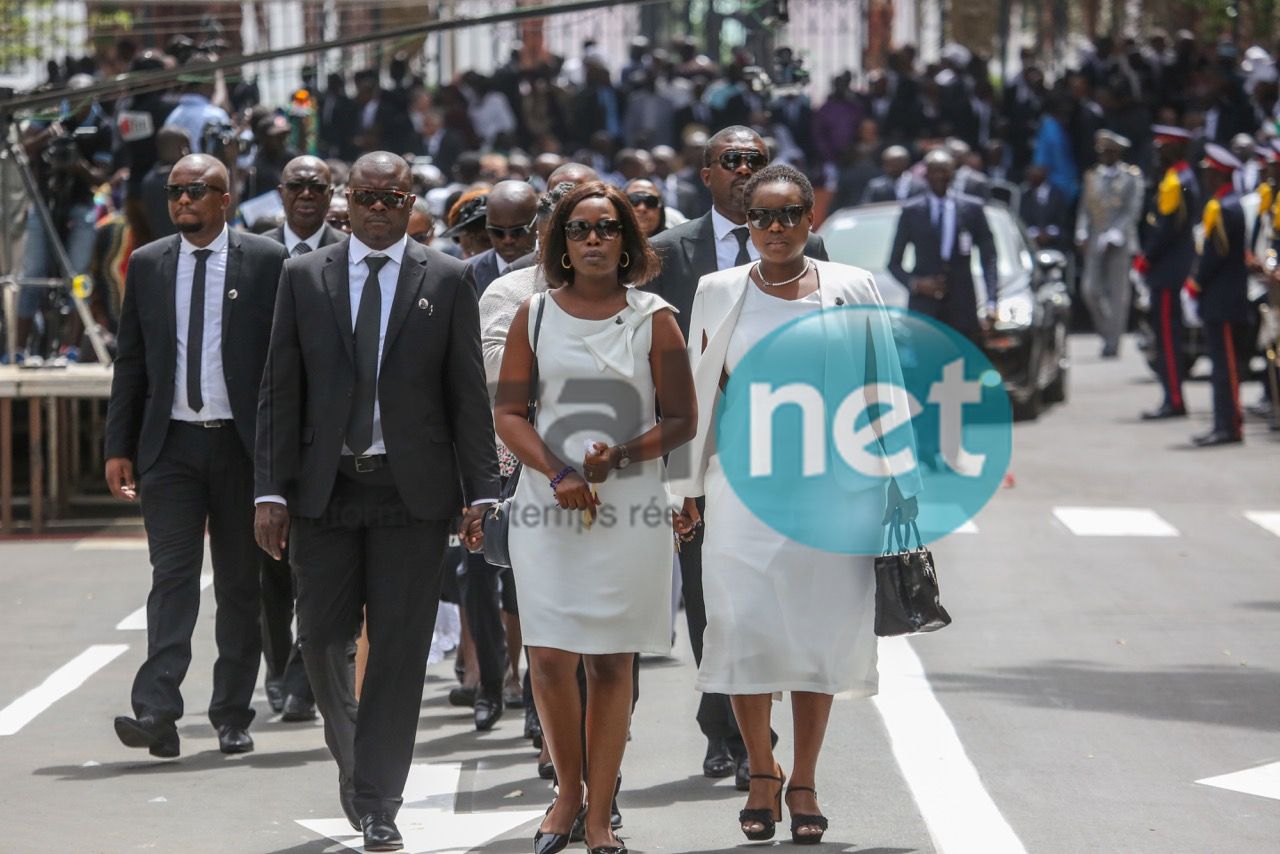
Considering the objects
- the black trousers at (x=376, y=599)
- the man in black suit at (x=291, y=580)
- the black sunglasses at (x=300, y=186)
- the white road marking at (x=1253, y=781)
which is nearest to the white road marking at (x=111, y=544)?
the man in black suit at (x=291, y=580)

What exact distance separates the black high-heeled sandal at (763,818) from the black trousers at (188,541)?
2383 millimetres

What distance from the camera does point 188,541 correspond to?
8.05 metres

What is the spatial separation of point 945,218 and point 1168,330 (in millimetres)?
3515

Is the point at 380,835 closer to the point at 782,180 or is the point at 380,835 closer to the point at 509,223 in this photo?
the point at 782,180

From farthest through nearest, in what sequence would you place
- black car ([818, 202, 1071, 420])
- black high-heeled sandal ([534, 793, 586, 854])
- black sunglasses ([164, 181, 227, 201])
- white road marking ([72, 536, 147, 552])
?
black car ([818, 202, 1071, 420]) → white road marking ([72, 536, 147, 552]) → black sunglasses ([164, 181, 227, 201]) → black high-heeled sandal ([534, 793, 586, 854])

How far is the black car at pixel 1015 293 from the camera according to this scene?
18.0m

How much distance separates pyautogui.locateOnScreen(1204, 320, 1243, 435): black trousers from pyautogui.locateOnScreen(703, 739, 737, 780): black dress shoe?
10.5 meters

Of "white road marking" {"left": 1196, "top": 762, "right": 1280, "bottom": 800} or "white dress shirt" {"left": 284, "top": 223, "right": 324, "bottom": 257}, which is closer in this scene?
"white road marking" {"left": 1196, "top": 762, "right": 1280, "bottom": 800}

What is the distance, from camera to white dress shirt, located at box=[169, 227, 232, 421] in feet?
26.3

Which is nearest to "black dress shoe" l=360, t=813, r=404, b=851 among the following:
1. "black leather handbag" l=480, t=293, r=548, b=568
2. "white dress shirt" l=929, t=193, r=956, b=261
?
"black leather handbag" l=480, t=293, r=548, b=568

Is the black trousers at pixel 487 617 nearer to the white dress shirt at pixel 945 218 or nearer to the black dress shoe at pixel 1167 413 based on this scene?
the white dress shirt at pixel 945 218

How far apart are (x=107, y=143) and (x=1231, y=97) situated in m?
13.0

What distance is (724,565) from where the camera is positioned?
6.62 metres

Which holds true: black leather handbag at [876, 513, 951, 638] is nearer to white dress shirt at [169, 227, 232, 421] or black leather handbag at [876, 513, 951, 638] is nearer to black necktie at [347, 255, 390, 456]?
black necktie at [347, 255, 390, 456]
